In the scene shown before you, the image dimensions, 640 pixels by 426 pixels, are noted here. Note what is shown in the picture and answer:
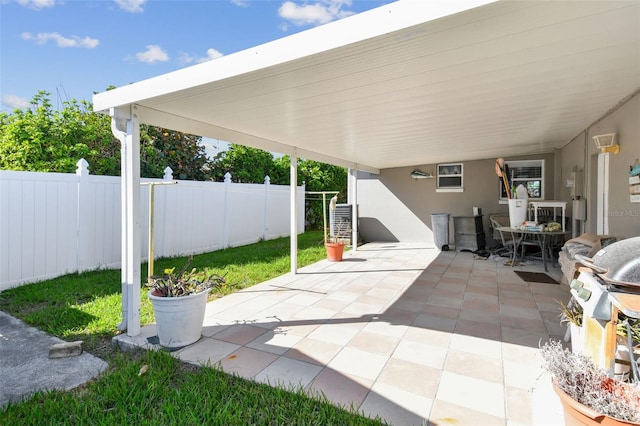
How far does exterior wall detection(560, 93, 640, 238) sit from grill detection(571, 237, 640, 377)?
1.64 meters

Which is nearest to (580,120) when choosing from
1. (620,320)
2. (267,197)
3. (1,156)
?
(620,320)

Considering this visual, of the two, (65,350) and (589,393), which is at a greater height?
(589,393)

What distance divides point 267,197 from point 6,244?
6217mm

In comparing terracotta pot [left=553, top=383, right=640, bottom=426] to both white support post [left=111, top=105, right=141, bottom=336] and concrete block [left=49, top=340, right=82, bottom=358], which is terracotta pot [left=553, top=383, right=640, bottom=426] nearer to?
white support post [left=111, top=105, right=141, bottom=336]

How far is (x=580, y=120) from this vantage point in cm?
436

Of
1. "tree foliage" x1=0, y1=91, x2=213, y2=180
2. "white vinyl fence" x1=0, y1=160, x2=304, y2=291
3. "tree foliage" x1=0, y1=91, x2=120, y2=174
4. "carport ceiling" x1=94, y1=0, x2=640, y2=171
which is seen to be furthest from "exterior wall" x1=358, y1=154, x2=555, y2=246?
"tree foliage" x1=0, y1=91, x2=120, y2=174

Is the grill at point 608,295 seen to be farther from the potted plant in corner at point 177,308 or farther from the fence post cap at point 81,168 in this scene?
the fence post cap at point 81,168

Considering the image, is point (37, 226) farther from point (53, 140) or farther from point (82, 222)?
point (53, 140)

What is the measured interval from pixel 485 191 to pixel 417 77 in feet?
21.7

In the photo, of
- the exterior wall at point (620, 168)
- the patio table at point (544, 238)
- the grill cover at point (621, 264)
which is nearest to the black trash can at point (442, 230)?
the patio table at point (544, 238)

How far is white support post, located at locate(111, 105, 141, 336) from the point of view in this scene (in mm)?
2980

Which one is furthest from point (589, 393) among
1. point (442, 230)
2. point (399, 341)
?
point (442, 230)

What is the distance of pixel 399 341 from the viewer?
296 cm

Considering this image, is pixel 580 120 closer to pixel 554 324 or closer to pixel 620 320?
pixel 554 324
